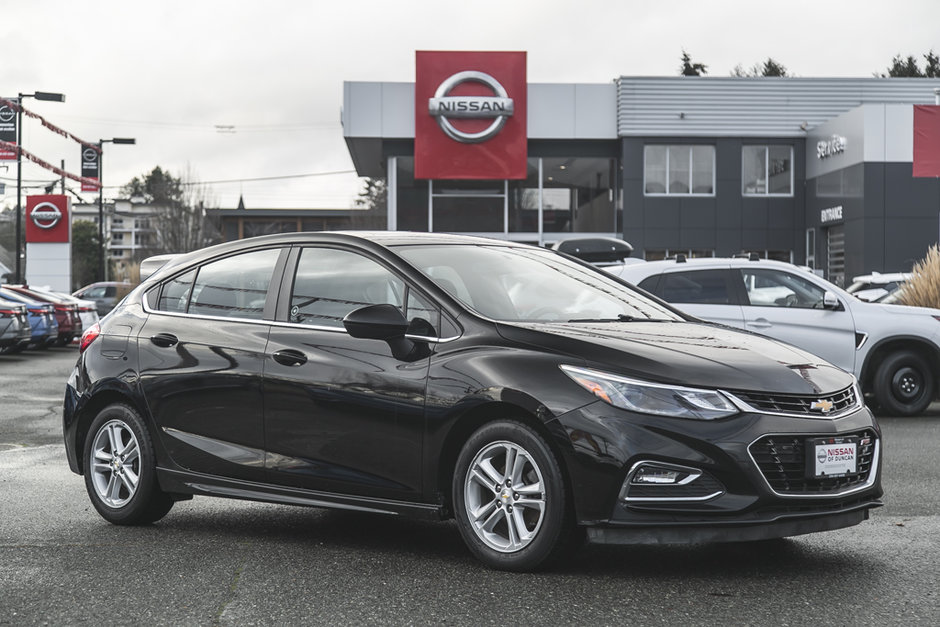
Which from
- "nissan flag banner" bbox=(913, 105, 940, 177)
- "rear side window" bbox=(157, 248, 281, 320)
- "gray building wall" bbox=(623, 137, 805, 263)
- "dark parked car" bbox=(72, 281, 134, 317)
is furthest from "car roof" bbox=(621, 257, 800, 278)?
"dark parked car" bbox=(72, 281, 134, 317)

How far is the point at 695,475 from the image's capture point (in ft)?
15.9

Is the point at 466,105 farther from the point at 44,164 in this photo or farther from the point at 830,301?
the point at 830,301

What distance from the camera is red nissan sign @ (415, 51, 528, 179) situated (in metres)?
39.6

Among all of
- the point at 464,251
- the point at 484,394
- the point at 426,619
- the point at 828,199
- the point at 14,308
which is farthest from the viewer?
the point at 828,199

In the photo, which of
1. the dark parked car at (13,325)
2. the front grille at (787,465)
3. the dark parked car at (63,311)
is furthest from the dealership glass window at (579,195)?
the front grille at (787,465)

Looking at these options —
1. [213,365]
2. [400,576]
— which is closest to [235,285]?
[213,365]

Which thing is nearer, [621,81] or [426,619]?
[426,619]

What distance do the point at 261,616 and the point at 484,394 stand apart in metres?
1.34

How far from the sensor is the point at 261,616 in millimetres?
4566

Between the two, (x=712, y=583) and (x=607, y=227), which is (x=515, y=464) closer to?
(x=712, y=583)

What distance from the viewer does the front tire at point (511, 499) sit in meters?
5.04

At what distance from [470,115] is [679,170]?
7.37 m

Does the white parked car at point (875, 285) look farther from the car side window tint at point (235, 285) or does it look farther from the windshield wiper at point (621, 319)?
the car side window tint at point (235, 285)

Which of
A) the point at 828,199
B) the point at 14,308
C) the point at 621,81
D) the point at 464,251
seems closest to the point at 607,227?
the point at 621,81
